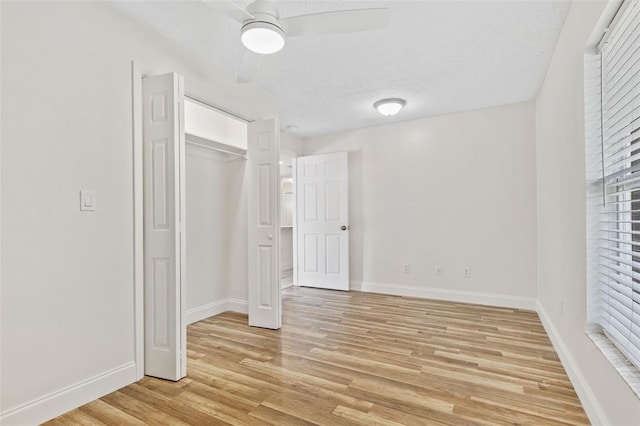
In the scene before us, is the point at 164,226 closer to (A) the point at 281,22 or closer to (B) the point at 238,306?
(A) the point at 281,22

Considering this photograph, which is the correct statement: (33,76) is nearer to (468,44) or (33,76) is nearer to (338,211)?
(468,44)

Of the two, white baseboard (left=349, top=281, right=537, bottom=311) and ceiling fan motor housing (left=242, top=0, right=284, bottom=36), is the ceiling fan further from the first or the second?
white baseboard (left=349, top=281, right=537, bottom=311)

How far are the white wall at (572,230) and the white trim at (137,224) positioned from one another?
2.71 metres

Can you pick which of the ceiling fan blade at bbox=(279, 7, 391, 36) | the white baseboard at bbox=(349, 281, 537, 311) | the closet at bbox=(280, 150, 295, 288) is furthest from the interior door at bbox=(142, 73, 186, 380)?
the closet at bbox=(280, 150, 295, 288)

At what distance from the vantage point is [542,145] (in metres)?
3.49

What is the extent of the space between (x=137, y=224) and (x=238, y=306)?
6.56 ft

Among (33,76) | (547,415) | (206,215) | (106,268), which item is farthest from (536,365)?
(33,76)

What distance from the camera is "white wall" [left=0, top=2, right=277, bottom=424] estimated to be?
1.76 metres

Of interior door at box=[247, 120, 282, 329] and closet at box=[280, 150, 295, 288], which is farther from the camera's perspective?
closet at box=[280, 150, 295, 288]

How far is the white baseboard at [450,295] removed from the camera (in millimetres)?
Result: 4066

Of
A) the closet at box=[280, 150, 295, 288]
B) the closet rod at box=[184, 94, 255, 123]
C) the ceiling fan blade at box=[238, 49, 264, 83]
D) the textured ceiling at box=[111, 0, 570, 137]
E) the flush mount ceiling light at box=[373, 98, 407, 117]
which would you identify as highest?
the textured ceiling at box=[111, 0, 570, 137]

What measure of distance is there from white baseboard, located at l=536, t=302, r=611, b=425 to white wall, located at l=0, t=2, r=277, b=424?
278 cm

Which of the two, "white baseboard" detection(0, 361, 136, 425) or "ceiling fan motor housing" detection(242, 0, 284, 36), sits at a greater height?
"ceiling fan motor housing" detection(242, 0, 284, 36)

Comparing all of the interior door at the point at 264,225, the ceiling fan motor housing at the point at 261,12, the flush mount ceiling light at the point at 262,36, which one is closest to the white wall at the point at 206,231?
the interior door at the point at 264,225
